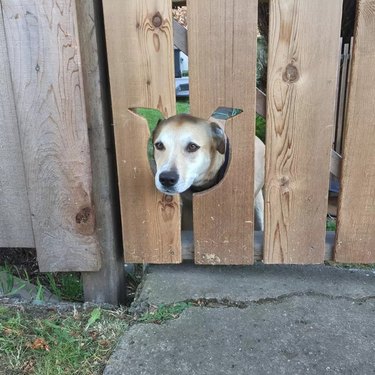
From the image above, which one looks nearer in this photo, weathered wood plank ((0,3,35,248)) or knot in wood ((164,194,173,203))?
weathered wood plank ((0,3,35,248))

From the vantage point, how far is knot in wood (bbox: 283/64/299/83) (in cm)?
161

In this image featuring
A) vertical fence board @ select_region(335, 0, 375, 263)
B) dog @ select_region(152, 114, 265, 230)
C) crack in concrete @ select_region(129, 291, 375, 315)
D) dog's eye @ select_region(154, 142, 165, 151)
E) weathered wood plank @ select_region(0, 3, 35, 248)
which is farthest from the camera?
dog's eye @ select_region(154, 142, 165, 151)

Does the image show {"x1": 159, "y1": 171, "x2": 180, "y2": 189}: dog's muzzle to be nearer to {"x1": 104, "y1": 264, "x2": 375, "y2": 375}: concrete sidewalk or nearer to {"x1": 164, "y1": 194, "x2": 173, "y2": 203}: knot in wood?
{"x1": 164, "y1": 194, "x2": 173, "y2": 203}: knot in wood

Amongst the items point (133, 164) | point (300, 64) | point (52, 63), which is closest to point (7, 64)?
point (52, 63)

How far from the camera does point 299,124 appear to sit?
167cm

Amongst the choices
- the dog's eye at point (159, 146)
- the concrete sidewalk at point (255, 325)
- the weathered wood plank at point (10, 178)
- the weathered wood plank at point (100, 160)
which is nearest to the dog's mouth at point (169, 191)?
the weathered wood plank at point (100, 160)

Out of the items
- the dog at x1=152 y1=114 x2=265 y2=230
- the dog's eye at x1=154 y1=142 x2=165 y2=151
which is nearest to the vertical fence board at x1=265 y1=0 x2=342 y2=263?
the dog at x1=152 y1=114 x2=265 y2=230

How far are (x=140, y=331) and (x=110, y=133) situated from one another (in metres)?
0.87

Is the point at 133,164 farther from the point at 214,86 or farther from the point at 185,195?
the point at 185,195

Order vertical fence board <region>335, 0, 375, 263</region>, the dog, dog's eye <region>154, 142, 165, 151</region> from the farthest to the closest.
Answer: dog's eye <region>154, 142, 165, 151</region> → the dog → vertical fence board <region>335, 0, 375, 263</region>

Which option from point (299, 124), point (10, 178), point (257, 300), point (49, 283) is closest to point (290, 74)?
point (299, 124)

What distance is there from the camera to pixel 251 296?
188 centimetres

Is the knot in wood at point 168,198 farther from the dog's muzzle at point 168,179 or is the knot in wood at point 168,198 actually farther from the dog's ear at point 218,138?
the dog's ear at point 218,138

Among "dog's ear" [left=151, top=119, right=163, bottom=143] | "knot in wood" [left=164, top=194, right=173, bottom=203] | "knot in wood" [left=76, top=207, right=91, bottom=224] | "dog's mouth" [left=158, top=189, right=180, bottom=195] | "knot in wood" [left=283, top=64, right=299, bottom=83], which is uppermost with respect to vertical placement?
"knot in wood" [left=283, top=64, right=299, bottom=83]
